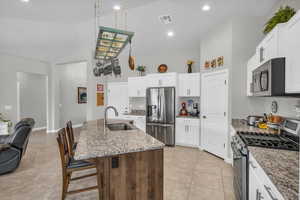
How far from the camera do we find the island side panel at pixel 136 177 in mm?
1625

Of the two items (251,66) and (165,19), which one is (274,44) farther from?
(165,19)

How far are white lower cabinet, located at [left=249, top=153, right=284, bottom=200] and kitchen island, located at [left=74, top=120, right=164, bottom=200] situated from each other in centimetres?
90

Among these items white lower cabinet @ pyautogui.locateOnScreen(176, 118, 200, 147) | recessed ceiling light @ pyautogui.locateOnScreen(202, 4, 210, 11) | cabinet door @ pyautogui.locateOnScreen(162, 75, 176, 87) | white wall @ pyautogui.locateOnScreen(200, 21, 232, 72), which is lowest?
white lower cabinet @ pyautogui.locateOnScreen(176, 118, 200, 147)

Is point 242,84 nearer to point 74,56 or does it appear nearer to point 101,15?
point 101,15

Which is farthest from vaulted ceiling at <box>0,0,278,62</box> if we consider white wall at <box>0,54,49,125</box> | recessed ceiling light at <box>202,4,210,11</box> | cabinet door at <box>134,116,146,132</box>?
cabinet door at <box>134,116,146,132</box>

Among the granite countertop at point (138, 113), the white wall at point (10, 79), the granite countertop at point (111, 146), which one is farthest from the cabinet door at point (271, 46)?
the white wall at point (10, 79)

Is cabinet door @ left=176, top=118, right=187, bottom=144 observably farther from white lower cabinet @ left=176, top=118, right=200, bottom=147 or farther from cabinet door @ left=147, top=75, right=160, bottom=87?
cabinet door @ left=147, top=75, right=160, bottom=87

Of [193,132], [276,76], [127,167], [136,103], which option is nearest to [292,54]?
[276,76]

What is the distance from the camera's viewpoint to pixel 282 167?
1.24 meters

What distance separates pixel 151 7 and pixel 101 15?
1303mm

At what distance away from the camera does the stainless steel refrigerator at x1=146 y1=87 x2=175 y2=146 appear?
4641mm

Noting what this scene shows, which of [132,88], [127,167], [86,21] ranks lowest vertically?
[127,167]

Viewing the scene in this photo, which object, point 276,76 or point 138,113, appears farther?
point 138,113

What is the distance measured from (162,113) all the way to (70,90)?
4.92 metres
